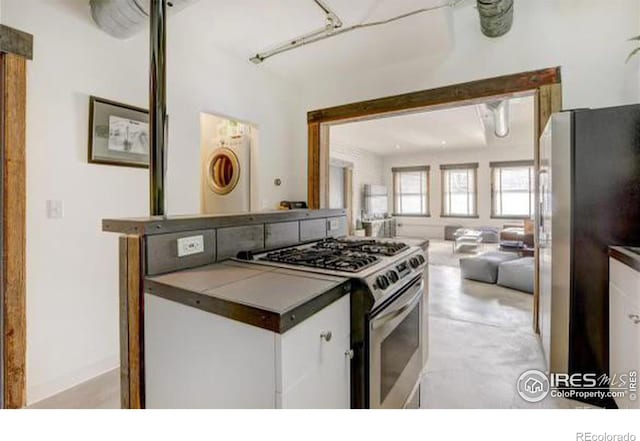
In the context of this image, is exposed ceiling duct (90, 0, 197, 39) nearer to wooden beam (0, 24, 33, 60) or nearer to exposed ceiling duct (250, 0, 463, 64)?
Result: wooden beam (0, 24, 33, 60)

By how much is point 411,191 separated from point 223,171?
756cm

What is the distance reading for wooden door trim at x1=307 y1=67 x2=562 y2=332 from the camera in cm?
263

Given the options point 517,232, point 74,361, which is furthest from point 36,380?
point 517,232

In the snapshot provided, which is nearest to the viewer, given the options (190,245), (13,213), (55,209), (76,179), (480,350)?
(190,245)

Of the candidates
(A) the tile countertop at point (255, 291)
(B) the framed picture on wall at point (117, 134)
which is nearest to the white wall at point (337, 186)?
(B) the framed picture on wall at point (117, 134)

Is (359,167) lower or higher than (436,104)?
higher

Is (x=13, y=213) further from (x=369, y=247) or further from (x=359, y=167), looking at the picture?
(x=359, y=167)

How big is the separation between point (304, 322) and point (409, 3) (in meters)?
2.48

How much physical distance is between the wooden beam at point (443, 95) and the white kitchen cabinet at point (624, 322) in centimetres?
171

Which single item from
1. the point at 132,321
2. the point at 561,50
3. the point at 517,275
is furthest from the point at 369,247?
the point at 517,275

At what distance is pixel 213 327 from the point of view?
975 millimetres

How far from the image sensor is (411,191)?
34.0ft

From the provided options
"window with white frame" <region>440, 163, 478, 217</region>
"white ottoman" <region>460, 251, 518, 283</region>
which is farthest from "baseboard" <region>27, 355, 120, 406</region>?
"window with white frame" <region>440, 163, 478, 217</region>
